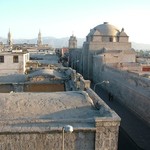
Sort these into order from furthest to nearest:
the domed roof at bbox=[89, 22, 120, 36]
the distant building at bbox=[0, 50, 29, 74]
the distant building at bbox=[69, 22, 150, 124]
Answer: the domed roof at bbox=[89, 22, 120, 36] → the distant building at bbox=[0, 50, 29, 74] → the distant building at bbox=[69, 22, 150, 124]

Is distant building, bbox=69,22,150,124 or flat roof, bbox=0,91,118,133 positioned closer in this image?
flat roof, bbox=0,91,118,133

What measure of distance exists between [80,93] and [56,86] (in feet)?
25.2

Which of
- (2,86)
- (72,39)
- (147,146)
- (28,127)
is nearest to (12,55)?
(2,86)

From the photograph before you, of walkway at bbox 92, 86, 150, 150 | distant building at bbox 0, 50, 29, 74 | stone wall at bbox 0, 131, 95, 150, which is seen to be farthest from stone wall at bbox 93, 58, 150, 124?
stone wall at bbox 0, 131, 95, 150

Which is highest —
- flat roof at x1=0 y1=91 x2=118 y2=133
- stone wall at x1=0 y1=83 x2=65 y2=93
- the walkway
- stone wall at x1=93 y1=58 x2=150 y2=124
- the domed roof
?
the domed roof

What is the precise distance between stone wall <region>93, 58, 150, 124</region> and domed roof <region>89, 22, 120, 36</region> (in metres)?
12.2

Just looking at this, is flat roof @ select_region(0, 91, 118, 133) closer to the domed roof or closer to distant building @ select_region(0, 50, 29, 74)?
distant building @ select_region(0, 50, 29, 74)

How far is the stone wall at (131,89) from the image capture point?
20458 mm

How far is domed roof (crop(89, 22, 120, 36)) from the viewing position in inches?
1794

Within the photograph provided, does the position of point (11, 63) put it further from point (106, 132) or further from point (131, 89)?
point (106, 132)

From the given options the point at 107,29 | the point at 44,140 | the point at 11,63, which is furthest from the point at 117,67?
the point at 44,140

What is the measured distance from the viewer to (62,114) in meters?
9.00

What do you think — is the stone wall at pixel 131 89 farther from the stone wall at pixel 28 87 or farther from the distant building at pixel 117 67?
the stone wall at pixel 28 87

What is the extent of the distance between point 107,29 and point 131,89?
2338 cm
